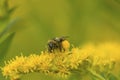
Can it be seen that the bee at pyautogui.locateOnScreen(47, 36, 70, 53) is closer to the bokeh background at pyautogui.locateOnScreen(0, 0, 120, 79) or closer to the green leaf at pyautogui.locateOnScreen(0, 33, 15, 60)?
the green leaf at pyautogui.locateOnScreen(0, 33, 15, 60)

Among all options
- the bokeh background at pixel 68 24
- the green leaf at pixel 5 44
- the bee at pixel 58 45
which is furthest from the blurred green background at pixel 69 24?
the bee at pixel 58 45

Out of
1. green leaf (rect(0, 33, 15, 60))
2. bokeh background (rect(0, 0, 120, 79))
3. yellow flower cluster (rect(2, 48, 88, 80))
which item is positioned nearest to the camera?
yellow flower cluster (rect(2, 48, 88, 80))

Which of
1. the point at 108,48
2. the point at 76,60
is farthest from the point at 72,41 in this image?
the point at 76,60

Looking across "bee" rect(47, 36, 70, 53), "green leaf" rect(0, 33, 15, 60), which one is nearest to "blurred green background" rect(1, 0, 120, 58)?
"green leaf" rect(0, 33, 15, 60)

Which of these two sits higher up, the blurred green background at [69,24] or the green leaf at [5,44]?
the blurred green background at [69,24]

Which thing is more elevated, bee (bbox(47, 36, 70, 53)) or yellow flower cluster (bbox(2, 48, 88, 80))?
bee (bbox(47, 36, 70, 53))

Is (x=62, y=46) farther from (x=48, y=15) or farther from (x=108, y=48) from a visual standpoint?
(x=48, y=15)

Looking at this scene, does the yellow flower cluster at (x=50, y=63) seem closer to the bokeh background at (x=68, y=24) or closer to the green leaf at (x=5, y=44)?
the green leaf at (x=5, y=44)
